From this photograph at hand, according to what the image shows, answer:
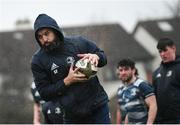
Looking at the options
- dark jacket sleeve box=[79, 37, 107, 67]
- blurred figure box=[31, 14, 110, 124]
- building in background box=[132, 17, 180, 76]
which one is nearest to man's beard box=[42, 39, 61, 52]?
blurred figure box=[31, 14, 110, 124]

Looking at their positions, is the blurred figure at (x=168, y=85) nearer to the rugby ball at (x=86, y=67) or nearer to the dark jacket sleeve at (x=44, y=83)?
the dark jacket sleeve at (x=44, y=83)

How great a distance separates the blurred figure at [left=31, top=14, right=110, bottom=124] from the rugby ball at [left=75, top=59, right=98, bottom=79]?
0.49 feet

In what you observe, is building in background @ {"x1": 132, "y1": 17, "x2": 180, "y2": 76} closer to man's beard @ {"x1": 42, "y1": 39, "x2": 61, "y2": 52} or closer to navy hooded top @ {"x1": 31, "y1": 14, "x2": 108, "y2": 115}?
navy hooded top @ {"x1": 31, "y1": 14, "x2": 108, "y2": 115}

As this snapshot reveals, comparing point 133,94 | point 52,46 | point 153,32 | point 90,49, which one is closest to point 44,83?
point 52,46

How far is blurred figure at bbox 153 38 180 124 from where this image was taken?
963 centimetres

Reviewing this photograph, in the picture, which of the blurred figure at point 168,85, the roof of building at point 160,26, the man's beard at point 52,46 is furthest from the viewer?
the roof of building at point 160,26

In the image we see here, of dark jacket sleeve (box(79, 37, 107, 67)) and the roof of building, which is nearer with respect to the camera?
dark jacket sleeve (box(79, 37, 107, 67))

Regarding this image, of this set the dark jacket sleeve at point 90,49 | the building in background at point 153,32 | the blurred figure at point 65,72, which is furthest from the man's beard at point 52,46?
the building in background at point 153,32

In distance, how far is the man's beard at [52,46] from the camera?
6949 mm

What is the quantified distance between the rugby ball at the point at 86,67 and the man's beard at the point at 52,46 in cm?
35

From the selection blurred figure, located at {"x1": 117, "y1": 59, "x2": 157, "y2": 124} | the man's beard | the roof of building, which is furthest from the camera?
the roof of building

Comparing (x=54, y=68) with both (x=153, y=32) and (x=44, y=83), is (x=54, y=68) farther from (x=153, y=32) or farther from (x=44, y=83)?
(x=153, y=32)

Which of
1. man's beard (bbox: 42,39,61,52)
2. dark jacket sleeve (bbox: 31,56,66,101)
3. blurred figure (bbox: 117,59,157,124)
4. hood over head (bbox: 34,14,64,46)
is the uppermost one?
hood over head (bbox: 34,14,64,46)

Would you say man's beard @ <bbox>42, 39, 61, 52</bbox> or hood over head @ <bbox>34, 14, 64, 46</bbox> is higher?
hood over head @ <bbox>34, 14, 64, 46</bbox>
